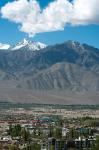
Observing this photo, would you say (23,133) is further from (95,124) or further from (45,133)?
(95,124)

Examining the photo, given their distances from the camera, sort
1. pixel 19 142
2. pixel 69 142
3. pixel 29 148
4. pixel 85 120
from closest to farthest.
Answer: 1. pixel 29 148
2. pixel 69 142
3. pixel 19 142
4. pixel 85 120

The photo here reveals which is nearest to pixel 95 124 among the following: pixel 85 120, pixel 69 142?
pixel 85 120

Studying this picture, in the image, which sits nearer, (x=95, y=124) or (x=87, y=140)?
(x=87, y=140)

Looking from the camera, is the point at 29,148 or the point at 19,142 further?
the point at 19,142

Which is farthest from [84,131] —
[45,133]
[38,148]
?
[38,148]

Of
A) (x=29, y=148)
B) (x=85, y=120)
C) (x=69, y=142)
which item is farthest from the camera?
(x=85, y=120)

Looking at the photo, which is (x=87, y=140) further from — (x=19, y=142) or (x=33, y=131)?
(x=33, y=131)

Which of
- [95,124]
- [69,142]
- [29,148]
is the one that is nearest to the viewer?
[29,148]

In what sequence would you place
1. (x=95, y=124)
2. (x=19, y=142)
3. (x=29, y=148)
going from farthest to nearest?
(x=95, y=124)
(x=19, y=142)
(x=29, y=148)

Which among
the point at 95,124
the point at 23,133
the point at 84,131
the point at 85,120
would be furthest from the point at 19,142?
the point at 85,120
